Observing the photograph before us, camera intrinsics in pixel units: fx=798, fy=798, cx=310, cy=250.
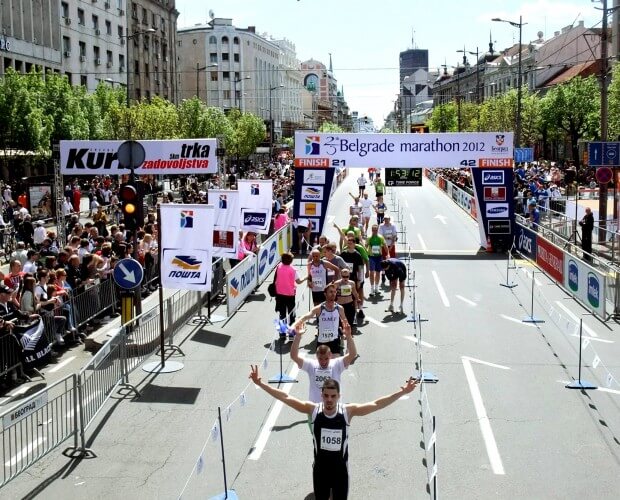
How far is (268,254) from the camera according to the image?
2322 centimetres

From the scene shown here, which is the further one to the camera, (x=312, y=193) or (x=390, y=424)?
(x=312, y=193)

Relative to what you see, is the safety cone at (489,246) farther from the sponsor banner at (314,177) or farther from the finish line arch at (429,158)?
the sponsor banner at (314,177)

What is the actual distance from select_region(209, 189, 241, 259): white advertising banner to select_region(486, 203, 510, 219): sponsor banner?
11919mm

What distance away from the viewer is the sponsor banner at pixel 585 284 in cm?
1669

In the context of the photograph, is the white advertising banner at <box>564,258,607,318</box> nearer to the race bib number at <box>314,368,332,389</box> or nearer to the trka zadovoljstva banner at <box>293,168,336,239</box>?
the race bib number at <box>314,368,332,389</box>

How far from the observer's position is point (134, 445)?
9.69 meters

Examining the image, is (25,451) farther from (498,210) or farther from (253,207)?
(498,210)

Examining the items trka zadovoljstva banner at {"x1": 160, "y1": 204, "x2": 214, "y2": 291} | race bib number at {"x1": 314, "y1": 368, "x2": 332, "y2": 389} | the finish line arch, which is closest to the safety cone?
the finish line arch

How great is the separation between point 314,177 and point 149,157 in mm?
6581

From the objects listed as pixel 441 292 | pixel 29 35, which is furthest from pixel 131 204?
pixel 29 35

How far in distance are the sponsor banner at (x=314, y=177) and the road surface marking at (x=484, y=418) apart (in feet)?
48.7

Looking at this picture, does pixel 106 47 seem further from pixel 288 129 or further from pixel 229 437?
pixel 288 129

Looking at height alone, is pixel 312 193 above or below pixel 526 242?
above

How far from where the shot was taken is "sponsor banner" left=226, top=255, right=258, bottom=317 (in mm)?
17203
